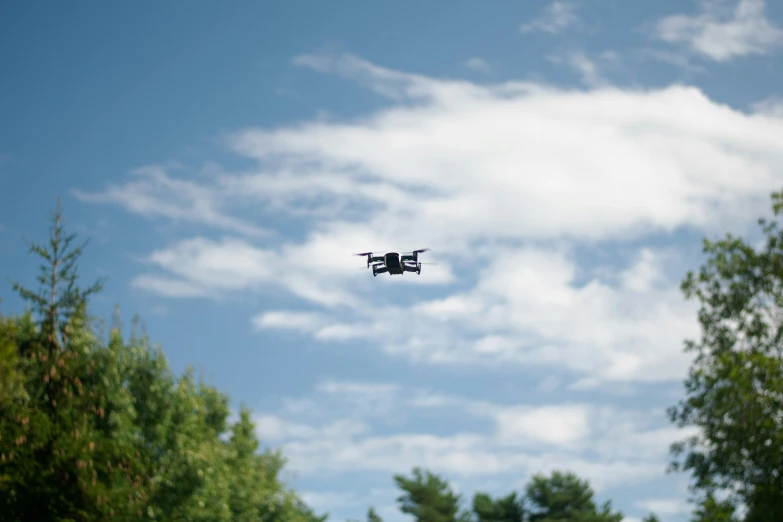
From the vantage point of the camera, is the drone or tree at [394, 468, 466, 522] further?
tree at [394, 468, 466, 522]

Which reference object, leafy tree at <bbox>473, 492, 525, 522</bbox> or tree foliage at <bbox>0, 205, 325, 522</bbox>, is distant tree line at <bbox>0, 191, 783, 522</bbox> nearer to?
tree foliage at <bbox>0, 205, 325, 522</bbox>

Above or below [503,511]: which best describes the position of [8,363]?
above

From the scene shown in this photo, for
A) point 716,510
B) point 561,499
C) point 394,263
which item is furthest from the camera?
point 561,499

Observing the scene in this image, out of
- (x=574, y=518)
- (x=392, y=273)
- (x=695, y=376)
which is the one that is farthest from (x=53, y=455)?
(x=574, y=518)

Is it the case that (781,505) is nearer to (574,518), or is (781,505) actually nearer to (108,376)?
(108,376)

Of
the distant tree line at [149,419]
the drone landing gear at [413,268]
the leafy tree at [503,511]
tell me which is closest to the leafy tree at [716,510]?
the distant tree line at [149,419]

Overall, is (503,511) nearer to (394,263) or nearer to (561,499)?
(561,499)

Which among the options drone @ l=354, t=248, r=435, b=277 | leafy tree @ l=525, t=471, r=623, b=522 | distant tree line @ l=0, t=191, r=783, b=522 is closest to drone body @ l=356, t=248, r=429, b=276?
drone @ l=354, t=248, r=435, b=277

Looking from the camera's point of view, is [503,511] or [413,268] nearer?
[413,268]

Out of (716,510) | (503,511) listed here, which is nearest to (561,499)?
(503,511)

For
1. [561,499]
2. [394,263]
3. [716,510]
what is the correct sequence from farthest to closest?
[561,499] → [716,510] → [394,263]
